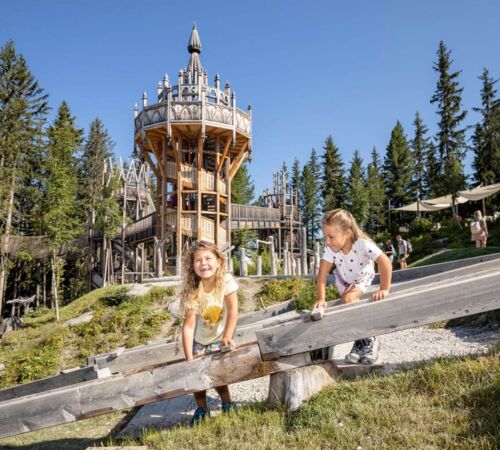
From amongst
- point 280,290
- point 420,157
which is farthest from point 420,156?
point 280,290

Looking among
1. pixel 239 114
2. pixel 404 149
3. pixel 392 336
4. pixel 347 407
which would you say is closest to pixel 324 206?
pixel 404 149

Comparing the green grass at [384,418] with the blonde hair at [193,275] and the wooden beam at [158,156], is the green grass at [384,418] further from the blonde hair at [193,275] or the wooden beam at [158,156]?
the wooden beam at [158,156]

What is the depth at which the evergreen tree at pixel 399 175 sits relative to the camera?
177 ft

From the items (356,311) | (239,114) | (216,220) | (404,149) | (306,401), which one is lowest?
(306,401)

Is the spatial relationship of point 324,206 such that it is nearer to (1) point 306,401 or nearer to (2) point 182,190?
(2) point 182,190

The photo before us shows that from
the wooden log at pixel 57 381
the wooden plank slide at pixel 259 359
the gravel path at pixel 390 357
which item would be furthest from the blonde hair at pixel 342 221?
the wooden log at pixel 57 381

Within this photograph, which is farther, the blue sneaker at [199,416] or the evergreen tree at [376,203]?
the evergreen tree at [376,203]

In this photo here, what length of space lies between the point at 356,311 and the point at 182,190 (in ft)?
77.9

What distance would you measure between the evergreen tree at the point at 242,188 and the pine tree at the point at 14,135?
64.7ft

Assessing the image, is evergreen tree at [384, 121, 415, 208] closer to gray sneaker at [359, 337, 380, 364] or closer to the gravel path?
the gravel path

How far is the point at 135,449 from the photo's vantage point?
329cm

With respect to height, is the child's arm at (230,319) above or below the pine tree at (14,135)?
below

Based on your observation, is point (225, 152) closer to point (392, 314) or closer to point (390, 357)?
point (390, 357)

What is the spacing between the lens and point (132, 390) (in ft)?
11.5
